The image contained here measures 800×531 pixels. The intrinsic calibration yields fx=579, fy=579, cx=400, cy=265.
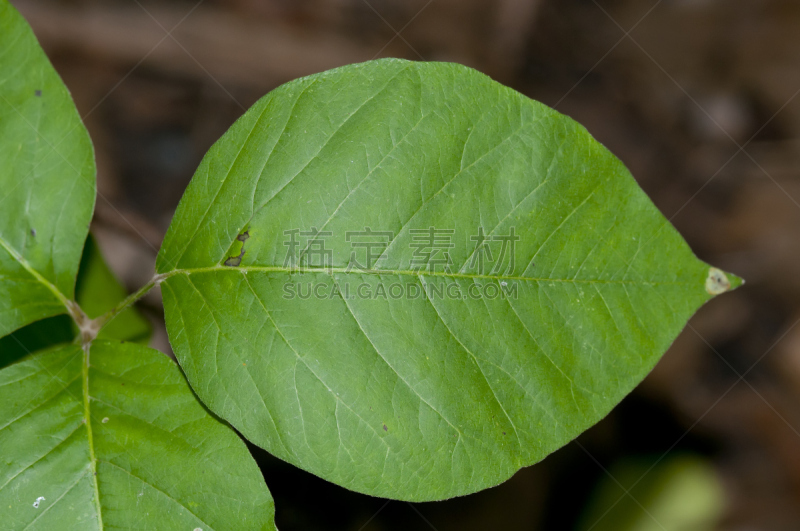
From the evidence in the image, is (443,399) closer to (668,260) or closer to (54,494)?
(668,260)

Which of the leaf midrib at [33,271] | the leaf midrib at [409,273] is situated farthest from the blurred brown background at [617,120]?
the leaf midrib at [409,273]

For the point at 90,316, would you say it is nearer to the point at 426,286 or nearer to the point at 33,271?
the point at 33,271

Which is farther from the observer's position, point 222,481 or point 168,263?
point 168,263

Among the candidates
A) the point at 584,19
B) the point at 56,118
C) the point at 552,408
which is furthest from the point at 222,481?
the point at 584,19

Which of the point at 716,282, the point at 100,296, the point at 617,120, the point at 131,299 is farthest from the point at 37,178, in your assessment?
the point at 617,120

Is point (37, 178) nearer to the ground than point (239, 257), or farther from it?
nearer to the ground

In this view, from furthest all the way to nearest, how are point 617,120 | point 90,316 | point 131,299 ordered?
1. point 617,120
2. point 90,316
3. point 131,299
